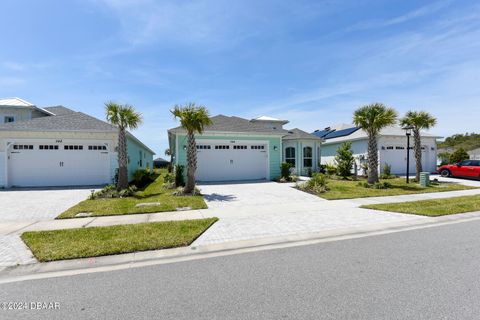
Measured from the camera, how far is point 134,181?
1620 cm

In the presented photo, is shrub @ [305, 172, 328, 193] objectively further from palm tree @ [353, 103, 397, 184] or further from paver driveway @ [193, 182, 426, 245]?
palm tree @ [353, 103, 397, 184]

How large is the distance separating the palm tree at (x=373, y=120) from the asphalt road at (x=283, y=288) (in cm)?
972

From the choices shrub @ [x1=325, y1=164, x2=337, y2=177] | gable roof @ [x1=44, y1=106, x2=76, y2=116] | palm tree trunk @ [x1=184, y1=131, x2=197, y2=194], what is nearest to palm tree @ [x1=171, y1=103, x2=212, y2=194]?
palm tree trunk @ [x1=184, y1=131, x2=197, y2=194]

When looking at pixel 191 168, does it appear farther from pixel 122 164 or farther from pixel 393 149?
pixel 393 149

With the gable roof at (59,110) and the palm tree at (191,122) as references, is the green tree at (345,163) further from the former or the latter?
the gable roof at (59,110)

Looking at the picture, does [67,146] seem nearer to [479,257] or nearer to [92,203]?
[92,203]

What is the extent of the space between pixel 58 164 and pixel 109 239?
1181 cm

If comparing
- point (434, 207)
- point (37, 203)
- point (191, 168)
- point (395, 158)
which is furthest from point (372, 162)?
point (37, 203)

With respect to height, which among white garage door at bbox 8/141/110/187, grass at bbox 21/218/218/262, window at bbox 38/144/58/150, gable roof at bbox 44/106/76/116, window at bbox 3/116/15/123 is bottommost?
grass at bbox 21/218/218/262

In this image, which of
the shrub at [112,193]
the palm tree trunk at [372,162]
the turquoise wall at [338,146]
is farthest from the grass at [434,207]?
the turquoise wall at [338,146]

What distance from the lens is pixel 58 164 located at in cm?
1405

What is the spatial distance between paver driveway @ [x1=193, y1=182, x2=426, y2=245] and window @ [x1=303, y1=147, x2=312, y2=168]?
9793 millimetres

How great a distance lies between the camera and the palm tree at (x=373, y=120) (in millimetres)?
13594

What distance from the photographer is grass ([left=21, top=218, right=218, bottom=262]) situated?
4.60 metres
